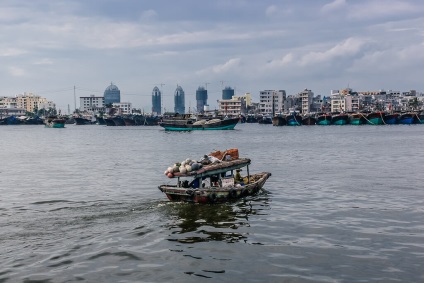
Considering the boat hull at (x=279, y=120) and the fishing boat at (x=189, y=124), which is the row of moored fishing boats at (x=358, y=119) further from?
the fishing boat at (x=189, y=124)

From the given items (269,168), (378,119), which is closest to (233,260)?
(269,168)

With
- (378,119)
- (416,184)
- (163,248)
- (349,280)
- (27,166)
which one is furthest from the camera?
(378,119)

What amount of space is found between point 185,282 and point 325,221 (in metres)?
A: 8.28

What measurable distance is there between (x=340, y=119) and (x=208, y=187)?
154945 millimetres

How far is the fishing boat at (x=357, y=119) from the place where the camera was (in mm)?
162375

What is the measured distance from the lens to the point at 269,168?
3900 centimetres

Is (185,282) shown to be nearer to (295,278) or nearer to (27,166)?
(295,278)

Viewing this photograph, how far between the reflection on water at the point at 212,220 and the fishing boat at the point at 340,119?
151007 millimetres

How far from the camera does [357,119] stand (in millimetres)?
163375

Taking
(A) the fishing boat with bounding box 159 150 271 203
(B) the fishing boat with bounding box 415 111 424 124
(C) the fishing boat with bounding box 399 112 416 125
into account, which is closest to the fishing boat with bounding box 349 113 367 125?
(C) the fishing boat with bounding box 399 112 416 125

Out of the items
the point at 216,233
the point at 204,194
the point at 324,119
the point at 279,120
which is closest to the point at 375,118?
the point at 324,119

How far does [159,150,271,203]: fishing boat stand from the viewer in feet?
67.2

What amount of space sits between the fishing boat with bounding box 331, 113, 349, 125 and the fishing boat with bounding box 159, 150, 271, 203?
15034 cm

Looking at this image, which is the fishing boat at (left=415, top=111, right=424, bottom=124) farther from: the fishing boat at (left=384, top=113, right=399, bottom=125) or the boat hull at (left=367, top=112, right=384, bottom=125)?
the boat hull at (left=367, top=112, right=384, bottom=125)
